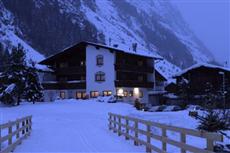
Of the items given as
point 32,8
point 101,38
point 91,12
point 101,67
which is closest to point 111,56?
point 101,67

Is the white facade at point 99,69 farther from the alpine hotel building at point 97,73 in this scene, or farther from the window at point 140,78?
the window at point 140,78

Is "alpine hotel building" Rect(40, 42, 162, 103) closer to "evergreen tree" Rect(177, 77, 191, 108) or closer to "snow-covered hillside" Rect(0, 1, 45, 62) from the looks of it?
"evergreen tree" Rect(177, 77, 191, 108)

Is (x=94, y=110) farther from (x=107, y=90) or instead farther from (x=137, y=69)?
(x=137, y=69)

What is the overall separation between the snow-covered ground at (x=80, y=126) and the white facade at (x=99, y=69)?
17726 millimetres

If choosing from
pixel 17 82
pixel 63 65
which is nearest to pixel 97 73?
pixel 63 65

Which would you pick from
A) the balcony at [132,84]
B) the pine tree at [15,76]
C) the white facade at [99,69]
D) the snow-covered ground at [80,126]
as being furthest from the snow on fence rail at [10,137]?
the balcony at [132,84]

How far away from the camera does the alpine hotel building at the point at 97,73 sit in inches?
2685

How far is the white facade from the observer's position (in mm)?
68000

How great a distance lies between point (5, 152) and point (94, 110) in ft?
101

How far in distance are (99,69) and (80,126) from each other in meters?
40.1

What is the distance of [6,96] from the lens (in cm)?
5134

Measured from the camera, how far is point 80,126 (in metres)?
28.9

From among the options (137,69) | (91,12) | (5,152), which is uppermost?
(91,12)

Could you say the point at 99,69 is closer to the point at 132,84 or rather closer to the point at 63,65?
the point at 132,84
